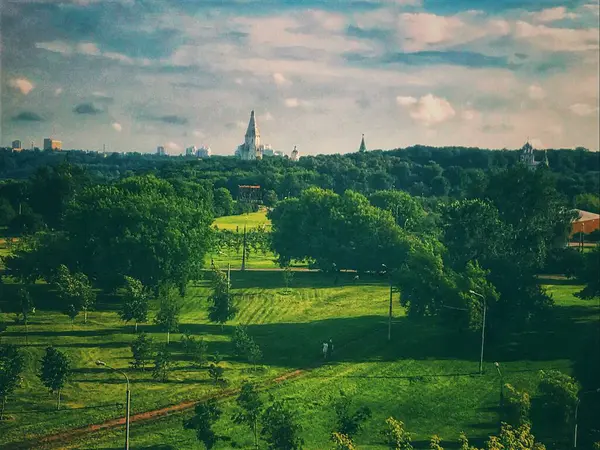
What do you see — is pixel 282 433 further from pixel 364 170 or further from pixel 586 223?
pixel 364 170

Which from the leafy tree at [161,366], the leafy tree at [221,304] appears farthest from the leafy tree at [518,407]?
the leafy tree at [221,304]

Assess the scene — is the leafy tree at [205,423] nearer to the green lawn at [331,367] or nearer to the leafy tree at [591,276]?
the green lawn at [331,367]

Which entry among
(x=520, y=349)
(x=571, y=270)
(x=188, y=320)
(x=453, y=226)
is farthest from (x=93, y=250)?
(x=571, y=270)

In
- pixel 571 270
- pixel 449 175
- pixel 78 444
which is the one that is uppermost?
pixel 449 175

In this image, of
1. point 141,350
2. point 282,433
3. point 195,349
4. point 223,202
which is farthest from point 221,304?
point 223,202

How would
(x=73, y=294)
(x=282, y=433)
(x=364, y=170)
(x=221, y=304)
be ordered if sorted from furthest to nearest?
(x=364, y=170) < (x=221, y=304) < (x=73, y=294) < (x=282, y=433)

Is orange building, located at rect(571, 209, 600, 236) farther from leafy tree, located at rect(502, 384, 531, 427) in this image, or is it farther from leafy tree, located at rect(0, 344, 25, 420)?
leafy tree, located at rect(0, 344, 25, 420)

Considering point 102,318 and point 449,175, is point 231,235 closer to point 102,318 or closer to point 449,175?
point 102,318
